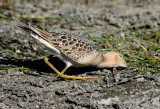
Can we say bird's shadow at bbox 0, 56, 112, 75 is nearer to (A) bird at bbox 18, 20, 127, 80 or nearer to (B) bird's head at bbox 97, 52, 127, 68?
(B) bird's head at bbox 97, 52, 127, 68

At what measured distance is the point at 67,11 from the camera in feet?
28.9

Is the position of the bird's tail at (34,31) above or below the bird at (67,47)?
above

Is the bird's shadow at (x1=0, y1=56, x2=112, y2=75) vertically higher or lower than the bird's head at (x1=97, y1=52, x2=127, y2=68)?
lower

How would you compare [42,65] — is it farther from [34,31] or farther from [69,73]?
[34,31]

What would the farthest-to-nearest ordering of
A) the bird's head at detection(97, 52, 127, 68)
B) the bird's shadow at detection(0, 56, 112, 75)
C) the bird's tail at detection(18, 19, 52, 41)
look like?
the bird's shadow at detection(0, 56, 112, 75) < the bird's head at detection(97, 52, 127, 68) < the bird's tail at detection(18, 19, 52, 41)

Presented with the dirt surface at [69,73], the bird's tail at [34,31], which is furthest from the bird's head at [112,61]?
the bird's tail at [34,31]

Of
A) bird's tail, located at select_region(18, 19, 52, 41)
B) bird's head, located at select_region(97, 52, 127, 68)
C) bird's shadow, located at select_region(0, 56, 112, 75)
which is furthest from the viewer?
bird's shadow, located at select_region(0, 56, 112, 75)

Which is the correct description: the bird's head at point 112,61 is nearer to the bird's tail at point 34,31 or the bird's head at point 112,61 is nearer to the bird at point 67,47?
the bird at point 67,47

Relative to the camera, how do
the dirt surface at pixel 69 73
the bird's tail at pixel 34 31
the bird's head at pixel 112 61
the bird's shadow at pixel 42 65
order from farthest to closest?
the bird's shadow at pixel 42 65, the bird's head at pixel 112 61, the bird's tail at pixel 34 31, the dirt surface at pixel 69 73

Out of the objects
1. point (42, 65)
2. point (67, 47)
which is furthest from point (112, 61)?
point (42, 65)

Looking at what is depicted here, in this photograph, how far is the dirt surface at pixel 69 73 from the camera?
4273 millimetres

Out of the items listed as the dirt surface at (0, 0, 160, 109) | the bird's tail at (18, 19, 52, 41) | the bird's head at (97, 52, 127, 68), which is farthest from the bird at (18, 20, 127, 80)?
the dirt surface at (0, 0, 160, 109)

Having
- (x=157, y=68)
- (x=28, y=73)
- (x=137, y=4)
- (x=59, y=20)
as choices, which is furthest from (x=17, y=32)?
(x=137, y=4)

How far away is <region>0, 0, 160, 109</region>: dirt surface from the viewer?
427 centimetres
